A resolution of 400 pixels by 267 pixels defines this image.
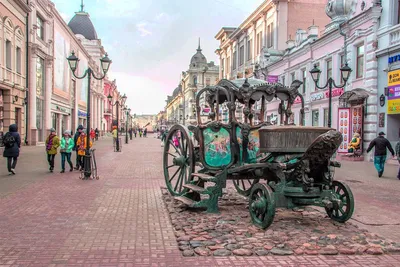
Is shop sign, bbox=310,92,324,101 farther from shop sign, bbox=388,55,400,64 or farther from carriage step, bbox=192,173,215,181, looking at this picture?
carriage step, bbox=192,173,215,181

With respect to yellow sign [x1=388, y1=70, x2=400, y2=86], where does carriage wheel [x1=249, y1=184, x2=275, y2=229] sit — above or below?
below

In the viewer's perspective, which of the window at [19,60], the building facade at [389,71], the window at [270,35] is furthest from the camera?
the window at [270,35]

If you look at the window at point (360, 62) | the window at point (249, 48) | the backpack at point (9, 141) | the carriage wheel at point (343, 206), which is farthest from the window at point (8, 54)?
the window at point (249, 48)

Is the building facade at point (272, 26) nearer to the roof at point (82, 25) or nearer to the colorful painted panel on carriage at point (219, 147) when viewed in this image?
the colorful painted panel on carriage at point (219, 147)

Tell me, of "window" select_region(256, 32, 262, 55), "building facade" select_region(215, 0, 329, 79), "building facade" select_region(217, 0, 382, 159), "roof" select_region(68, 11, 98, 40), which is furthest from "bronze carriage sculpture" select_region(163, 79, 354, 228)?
"roof" select_region(68, 11, 98, 40)

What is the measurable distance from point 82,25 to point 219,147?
6463 centimetres

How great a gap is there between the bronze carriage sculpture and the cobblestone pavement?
99 centimetres

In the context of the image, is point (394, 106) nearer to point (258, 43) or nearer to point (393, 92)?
point (393, 92)

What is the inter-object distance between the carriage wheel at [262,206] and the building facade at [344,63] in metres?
13.3

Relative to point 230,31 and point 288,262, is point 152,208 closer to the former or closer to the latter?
point 288,262

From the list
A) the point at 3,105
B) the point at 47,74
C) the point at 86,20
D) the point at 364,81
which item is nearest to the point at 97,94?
the point at 86,20

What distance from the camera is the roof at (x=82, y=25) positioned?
2603 inches

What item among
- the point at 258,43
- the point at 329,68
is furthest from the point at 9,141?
the point at 258,43

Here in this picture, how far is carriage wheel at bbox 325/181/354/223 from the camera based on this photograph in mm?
6367
